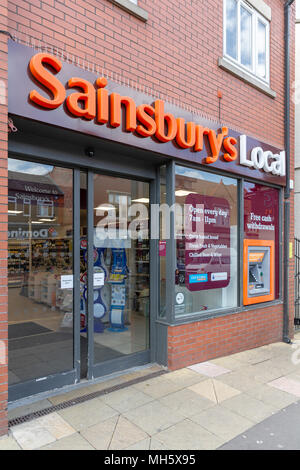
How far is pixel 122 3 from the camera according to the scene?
12.7 feet

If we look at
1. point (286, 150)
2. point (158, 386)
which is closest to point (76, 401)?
point (158, 386)

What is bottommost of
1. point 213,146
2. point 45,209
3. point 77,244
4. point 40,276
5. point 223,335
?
point 223,335

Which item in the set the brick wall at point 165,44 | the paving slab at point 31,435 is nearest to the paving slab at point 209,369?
the paving slab at point 31,435

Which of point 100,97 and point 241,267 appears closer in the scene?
point 100,97

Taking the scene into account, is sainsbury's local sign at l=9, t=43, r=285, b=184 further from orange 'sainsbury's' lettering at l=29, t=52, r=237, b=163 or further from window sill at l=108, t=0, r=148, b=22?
window sill at l=108, t=0, r=148, b=22

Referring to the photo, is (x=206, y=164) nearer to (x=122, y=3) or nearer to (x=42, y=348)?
(x=122, y=3)

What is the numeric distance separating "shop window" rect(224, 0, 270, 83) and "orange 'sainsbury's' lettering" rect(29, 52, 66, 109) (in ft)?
10.6

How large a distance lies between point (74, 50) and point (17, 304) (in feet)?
9.41

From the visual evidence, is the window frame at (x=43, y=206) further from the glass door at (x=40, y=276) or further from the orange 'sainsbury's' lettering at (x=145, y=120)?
the orange 'sainsbury's' lettering at (x=145, y=120)

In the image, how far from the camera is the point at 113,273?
15.3ft

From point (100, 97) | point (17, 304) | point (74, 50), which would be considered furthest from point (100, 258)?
point (74, 50)

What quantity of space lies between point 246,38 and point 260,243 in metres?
3.61

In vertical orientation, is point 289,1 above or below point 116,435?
above

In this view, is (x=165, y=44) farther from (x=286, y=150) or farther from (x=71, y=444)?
(x=71, y=444)
